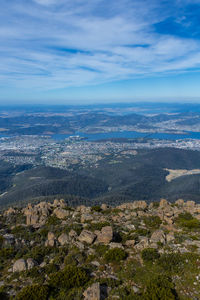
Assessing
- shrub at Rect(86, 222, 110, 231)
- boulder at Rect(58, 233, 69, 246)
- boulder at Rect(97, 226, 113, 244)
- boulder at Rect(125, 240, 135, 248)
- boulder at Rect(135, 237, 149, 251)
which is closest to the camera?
boulder at Rect(135, 237, 149, 251)

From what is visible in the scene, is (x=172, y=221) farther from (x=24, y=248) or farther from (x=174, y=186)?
(x=174, y=186)

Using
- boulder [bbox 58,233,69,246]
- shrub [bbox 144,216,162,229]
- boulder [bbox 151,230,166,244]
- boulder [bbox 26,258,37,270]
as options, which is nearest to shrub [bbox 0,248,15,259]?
boulder [bbox 26,258,37,270]

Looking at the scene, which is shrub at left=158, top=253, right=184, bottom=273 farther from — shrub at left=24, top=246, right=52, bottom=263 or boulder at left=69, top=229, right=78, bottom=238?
shrub at left=24, top=246, right=52, bottom=263

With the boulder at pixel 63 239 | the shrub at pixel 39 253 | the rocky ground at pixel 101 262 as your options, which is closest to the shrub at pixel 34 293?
the rocky ground at pixel 101 262

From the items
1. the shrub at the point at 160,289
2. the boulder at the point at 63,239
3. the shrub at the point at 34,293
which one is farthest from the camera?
the boulder at the point at 63,239

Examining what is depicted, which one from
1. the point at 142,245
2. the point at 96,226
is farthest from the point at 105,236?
the point at 96,226

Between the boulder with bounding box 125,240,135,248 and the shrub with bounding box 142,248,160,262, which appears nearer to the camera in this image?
the shrub with bounding box 142,248,160,262

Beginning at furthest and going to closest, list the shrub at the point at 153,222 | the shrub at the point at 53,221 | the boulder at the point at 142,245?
the shrub at the point at 53,221
the shrub at the point at 153,222
the boulder at the point at 142,245

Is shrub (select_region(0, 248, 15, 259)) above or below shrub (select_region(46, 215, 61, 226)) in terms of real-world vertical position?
above

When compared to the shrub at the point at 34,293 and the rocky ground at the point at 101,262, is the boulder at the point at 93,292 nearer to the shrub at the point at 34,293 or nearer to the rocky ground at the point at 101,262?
the rocky ground at the point at 101,262
